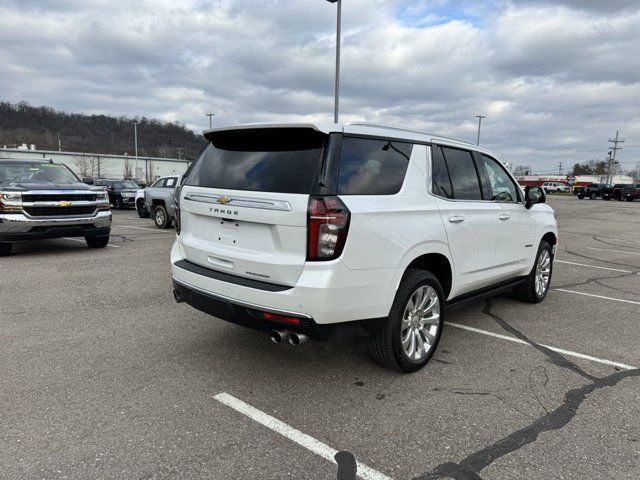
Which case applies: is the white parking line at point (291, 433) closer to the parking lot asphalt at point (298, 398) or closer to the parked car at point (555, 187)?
the parking lot asphalt at point (298, 398)

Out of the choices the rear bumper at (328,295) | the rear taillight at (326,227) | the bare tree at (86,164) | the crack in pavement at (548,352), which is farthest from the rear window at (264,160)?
the bare tree at (86,164)

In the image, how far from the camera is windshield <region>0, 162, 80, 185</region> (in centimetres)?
906

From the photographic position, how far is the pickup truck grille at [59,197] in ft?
27.6

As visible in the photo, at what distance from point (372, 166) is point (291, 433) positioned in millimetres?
1929

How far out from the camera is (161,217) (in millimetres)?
14961

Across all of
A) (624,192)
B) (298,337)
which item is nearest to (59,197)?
(298,337)

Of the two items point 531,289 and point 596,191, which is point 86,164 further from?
point 531,289

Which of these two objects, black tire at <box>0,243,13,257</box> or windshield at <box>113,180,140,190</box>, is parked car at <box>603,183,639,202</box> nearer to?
windshield at <box>113,180,140,190</box>

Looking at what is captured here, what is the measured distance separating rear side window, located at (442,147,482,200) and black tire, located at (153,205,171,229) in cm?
1177

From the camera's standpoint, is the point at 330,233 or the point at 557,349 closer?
the point at 330,233

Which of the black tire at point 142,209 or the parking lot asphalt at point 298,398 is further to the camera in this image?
the black tire at point 142,209

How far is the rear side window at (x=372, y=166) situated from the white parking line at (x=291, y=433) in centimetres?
158

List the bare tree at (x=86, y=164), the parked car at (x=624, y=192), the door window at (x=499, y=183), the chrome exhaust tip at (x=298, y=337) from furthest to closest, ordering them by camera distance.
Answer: the bare tree at (x=86, y=164)
the parked car at (x=624, y=192)
the door window at (x=499, y=183)
the chrome exhaust tip at (x=298, y=337)

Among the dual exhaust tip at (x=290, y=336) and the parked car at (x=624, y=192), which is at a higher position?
the parked car at (x=624, y=192)
